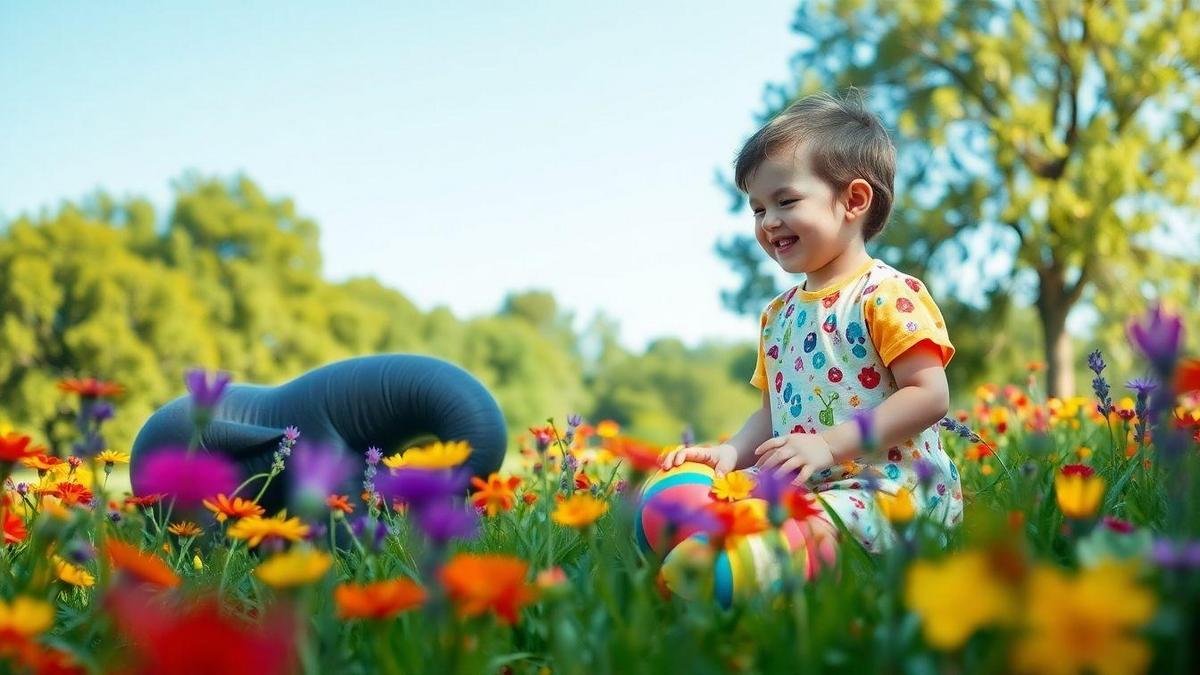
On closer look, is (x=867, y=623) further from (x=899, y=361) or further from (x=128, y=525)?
(x=128, y=525)

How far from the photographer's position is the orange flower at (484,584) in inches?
36.3

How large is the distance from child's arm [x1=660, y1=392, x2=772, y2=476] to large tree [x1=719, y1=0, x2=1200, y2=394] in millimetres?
11684

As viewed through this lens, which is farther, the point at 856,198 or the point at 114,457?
the point at 856,198

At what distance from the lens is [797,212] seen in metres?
2.28

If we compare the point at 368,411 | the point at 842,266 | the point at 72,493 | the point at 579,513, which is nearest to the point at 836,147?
the point at 842,266

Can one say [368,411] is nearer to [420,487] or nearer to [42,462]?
[42,462]

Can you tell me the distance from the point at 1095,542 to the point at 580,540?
50.1 inches

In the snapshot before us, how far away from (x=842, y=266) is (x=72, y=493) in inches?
73.0

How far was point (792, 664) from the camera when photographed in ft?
3.52

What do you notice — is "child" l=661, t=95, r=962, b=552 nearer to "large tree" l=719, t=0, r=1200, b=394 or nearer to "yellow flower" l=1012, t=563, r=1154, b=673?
"yellow flower" l=1012, t=563, r=1154, b=673

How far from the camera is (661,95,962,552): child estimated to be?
203 cm

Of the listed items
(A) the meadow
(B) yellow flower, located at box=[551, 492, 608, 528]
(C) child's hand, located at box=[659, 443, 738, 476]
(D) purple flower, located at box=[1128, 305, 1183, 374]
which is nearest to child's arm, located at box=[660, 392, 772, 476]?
(C) child's hand, located at box=[659, 443, 738, 476]

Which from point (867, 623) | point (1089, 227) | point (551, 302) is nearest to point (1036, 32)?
point (1089, 227)

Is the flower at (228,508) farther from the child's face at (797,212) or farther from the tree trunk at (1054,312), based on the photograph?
the tree trunk at (1054,312)
